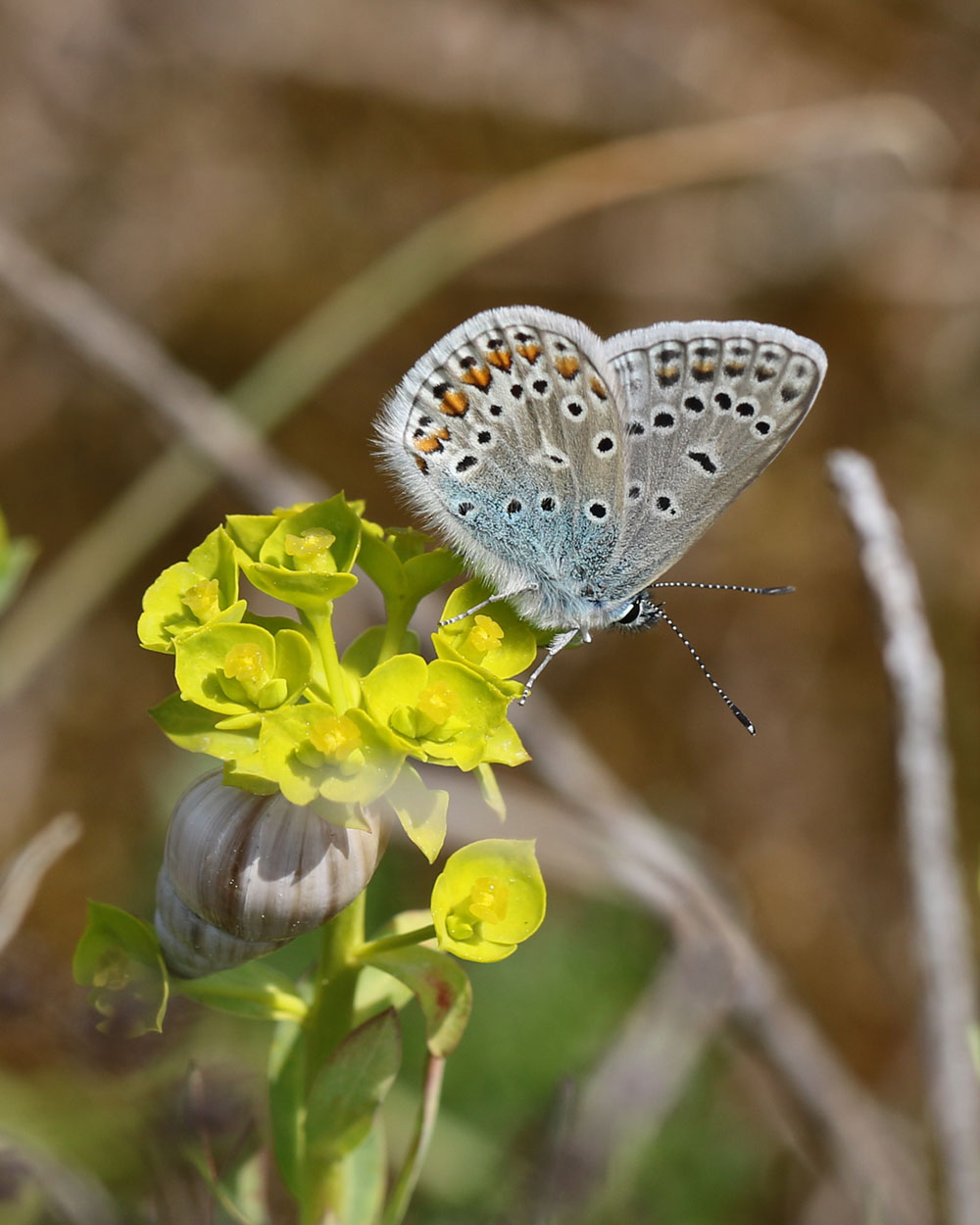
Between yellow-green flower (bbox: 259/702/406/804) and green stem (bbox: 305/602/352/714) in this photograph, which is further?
green stem (bbox: 305/602/352/714)

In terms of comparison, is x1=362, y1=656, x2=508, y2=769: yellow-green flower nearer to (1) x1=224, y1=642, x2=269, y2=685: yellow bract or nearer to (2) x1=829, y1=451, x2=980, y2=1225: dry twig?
(1) x1=224, y1=642, x2=269, y2=685: yellow bract

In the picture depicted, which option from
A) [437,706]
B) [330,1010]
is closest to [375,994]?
[330,1010]

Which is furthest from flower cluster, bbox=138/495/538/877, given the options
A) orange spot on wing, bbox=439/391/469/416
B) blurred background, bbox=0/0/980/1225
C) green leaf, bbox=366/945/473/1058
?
blurred background, bbox=0/0/980/1225

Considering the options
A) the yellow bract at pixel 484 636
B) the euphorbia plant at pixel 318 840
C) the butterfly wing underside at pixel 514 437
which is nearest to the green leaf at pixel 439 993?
the euphorbia plant at pixel 318 840

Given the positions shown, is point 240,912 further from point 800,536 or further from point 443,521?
point 800,536

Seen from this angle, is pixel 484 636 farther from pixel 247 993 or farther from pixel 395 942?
pixel 247 993

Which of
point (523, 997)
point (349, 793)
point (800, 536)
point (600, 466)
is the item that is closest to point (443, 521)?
point (600, 466)

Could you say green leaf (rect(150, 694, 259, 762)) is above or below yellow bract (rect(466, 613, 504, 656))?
above
